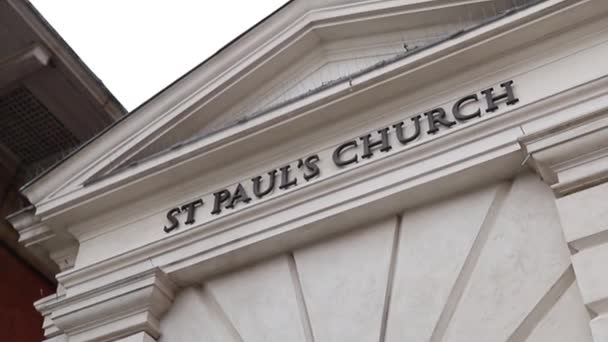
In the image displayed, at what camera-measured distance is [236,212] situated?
7.91m

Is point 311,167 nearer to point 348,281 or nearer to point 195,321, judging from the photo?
point 348,281

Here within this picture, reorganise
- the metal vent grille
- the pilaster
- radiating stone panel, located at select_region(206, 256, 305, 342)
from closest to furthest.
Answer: the pilaster, radiating stone panel, located at select_region(206, 256, 305, 342), the metal vent grille

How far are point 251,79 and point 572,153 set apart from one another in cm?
360

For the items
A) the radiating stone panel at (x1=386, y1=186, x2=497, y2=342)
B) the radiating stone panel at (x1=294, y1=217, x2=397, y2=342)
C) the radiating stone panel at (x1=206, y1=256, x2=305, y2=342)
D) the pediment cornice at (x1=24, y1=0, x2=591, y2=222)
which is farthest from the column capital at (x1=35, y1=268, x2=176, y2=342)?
the radiating stone panel at (x1=386, y1=186, x2=497, y2=342)

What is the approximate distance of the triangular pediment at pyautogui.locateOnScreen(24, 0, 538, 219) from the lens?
27.2 feet

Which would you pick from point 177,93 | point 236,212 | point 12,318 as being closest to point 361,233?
point 236,212

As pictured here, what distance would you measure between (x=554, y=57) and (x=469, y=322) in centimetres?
244

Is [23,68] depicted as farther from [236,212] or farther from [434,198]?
[434,198]

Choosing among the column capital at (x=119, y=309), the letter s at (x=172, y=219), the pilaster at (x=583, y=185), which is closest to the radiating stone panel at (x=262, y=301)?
the column capital at (x=119, y=309)

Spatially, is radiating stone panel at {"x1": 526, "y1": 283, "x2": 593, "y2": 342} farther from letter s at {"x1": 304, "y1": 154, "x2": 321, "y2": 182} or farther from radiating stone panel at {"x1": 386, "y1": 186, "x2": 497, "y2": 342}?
letter s at {"x1": 304, "y1": 154, "x2": 321, "y2": 182}

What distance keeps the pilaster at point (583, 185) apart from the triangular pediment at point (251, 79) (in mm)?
2008

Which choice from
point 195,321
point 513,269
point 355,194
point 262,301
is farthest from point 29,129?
point 513,269

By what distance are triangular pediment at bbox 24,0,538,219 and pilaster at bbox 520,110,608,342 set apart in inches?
79.0

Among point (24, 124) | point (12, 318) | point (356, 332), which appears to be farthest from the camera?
point (24, 124)
